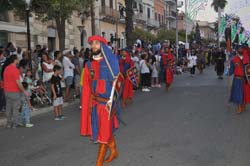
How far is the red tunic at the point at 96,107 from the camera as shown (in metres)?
6.28

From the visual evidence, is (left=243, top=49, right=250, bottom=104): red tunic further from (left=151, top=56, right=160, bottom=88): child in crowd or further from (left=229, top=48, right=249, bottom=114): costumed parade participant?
(left=151, top=56, right=160, bottom=88): child in crowd

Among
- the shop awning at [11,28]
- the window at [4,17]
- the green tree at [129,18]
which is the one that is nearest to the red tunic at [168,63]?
the green tree at [129,18]

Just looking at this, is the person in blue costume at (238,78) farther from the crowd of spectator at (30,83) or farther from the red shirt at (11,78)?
the red shirt at (11,78)

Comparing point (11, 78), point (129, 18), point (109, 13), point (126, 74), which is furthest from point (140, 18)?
point (11, 78)

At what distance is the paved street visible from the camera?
23.0 ft

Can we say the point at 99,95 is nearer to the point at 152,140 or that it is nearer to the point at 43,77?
the point at 152,140

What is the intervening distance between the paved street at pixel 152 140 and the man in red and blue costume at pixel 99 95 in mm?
674

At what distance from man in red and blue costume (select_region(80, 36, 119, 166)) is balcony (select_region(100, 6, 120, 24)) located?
36.1 metres

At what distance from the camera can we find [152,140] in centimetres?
838

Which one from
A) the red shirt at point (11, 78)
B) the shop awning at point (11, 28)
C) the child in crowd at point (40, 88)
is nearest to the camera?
the red shirt at point (11, 78)

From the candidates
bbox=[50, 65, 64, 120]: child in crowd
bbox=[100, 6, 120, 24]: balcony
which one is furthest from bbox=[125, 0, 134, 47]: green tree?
bbox=[100, 6, 120, 24]: balcony

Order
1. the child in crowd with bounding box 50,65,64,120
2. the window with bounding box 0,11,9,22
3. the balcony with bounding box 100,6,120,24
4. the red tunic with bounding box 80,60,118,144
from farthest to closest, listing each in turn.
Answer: the balcony with bounding box 100,6,120,24 → the window with bounding box 0,11,9,22 → the child in crowd with bounding box 50,65,64,120 → the red tunic with bounding box 80,60,118,144

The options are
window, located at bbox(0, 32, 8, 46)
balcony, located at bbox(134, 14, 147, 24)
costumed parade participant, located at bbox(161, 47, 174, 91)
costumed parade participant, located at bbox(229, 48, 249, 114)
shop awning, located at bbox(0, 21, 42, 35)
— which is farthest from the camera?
balcony, located at bbox(134, 14, 147, 24)

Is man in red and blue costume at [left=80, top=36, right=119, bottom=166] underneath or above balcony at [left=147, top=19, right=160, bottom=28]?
underneath
